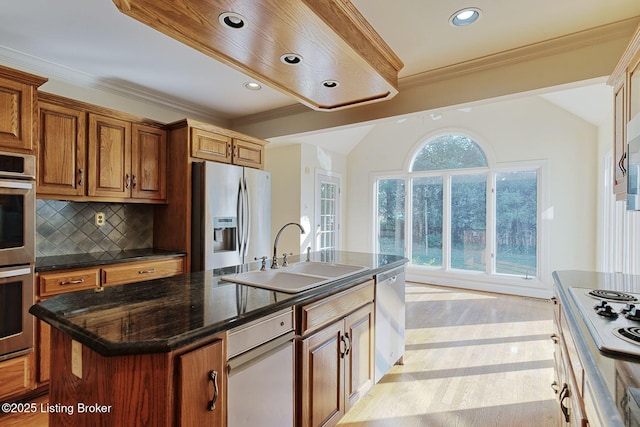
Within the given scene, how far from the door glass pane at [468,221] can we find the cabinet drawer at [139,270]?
15.0 feet

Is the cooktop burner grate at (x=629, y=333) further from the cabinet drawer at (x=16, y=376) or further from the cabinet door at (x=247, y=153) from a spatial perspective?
the cabinet door at (x=247, y=153)

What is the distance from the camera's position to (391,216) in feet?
21.0

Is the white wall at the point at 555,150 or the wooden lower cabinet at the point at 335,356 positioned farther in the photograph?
the white wall at the point at 555,150

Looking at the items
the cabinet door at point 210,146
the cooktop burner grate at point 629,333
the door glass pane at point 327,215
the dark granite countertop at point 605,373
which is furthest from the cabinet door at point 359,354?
the door glass pane at point 327,215

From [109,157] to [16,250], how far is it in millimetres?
1079

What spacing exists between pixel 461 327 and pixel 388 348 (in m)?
1.61

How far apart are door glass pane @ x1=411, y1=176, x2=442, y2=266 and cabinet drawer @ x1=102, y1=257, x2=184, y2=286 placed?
4357 millimetres

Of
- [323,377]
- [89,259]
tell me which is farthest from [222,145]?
[323,377]

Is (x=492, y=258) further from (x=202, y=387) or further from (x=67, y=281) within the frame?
(x=67, y=281)

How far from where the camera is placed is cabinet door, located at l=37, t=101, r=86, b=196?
2.40m

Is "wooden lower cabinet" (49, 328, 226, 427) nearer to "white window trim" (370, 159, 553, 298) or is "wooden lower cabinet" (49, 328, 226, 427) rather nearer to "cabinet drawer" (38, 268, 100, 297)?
"cabinet drawer" (38, 268, 100, 297)

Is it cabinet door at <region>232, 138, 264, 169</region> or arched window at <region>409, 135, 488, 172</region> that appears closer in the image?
cabinet door at <region>232, 138, 264, 169</region>

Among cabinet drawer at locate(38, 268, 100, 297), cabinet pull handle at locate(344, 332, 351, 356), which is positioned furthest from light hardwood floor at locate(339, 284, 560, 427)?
cabinet drawer at locate(38, 268, 100, 297)

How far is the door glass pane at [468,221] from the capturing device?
5.39m
